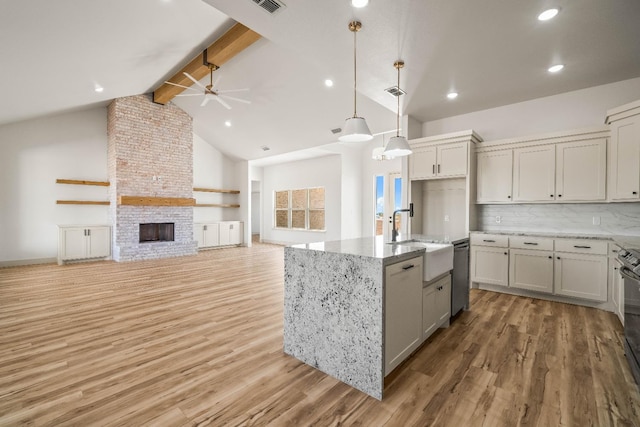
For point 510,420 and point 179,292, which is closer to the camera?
point 510,420

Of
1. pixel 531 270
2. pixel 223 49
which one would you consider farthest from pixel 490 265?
pixel 223 49

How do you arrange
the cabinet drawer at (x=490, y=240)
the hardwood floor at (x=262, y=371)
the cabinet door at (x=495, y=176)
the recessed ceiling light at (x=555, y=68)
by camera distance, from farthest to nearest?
the cabinet door at (x=495, y=176) → the cabinet drawer at (x=490, y=240) → the recessed ceiling light at (x=555, y=68) → the hardwood floor at (x=262, y=371)

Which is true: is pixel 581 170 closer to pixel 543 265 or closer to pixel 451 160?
pixel 543 265

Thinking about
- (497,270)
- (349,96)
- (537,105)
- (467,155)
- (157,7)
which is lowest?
(497,270)

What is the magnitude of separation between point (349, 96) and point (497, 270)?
3843mm

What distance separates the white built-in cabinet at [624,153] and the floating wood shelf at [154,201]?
835cm

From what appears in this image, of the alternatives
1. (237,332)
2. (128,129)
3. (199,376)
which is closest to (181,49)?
(128,129)

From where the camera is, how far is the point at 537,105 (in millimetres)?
4297

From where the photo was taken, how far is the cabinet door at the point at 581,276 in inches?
137

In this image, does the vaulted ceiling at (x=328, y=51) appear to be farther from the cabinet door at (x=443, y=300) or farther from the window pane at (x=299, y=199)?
the window pane at (x=299, y=199)

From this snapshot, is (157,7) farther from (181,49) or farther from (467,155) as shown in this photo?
(467,155)

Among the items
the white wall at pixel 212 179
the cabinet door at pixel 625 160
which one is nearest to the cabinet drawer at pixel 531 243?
the cabinet door at pixel 625 160

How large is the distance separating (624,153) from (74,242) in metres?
9.59

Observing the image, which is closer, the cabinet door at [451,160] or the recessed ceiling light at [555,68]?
the recessed ceiling light at [555,68]
